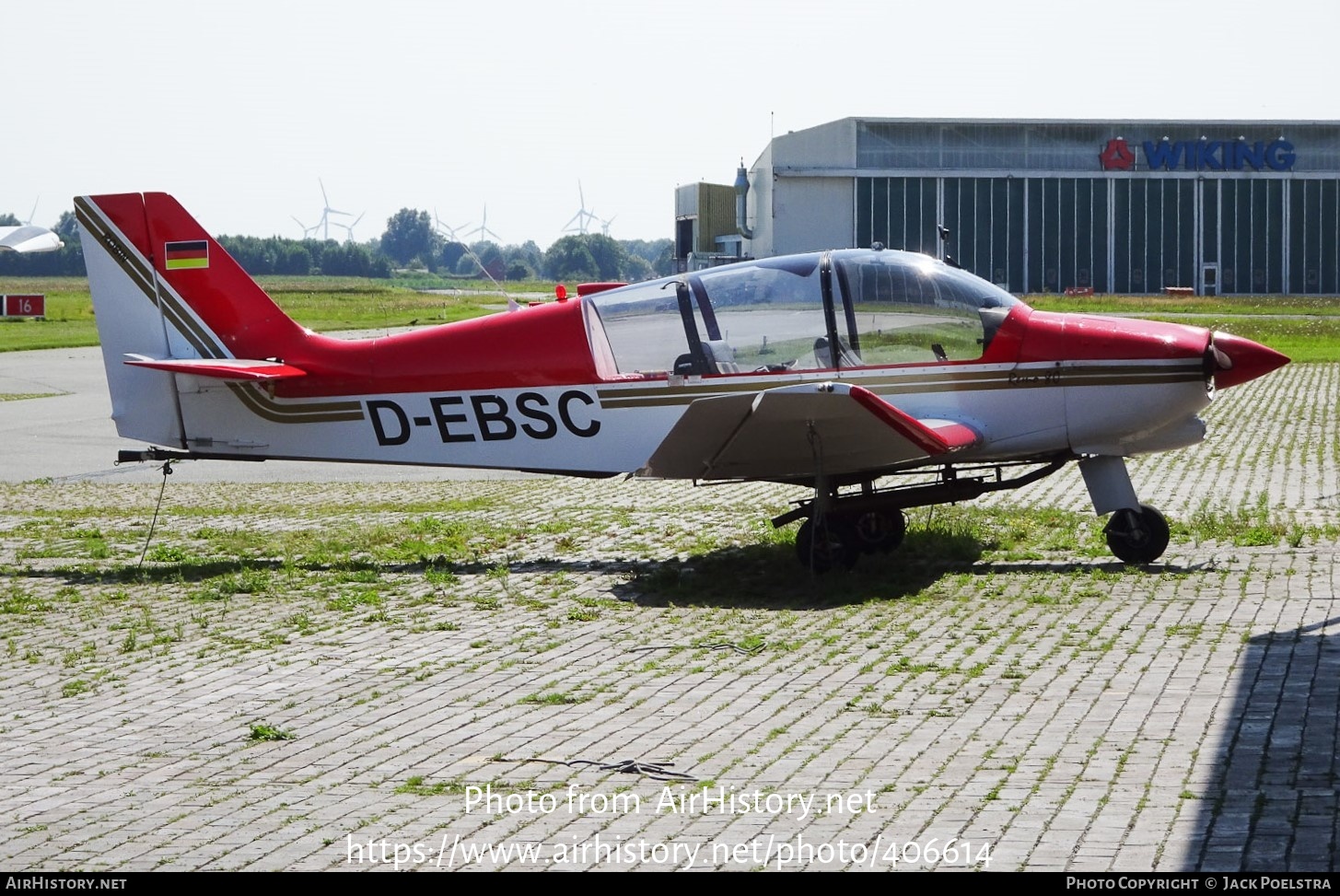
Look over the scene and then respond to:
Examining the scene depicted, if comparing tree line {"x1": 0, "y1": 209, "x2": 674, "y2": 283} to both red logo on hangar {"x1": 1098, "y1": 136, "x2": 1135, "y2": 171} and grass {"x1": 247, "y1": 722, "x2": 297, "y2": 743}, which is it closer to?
red logo on hangar {"x1": 1098, "y1": 136, "x2": 1135, "y2": 171}

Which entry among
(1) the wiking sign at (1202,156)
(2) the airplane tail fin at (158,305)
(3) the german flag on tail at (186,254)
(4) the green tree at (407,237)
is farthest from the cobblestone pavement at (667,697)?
(4) the green tree at (407,237)

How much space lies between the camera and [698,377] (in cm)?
1034

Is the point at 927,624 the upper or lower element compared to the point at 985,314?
lower

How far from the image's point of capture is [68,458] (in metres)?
18.3

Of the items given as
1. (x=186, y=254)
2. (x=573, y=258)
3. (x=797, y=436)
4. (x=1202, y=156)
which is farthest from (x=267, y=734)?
(x=573, y=258)

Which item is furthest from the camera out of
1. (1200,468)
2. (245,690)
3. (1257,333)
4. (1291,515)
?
(1257,333)

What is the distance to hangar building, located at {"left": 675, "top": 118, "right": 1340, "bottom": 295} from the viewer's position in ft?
225

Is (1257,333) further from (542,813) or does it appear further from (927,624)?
(542,813)

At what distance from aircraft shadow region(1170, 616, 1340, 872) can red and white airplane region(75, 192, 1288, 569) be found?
2932mm

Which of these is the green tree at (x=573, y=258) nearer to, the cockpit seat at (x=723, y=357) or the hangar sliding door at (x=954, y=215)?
the hangar sliding door at (x=954, y=215)

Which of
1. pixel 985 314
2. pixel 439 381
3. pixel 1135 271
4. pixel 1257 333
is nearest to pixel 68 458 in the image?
pixel 439 381

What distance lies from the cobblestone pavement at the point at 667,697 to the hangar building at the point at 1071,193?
57.6 metres

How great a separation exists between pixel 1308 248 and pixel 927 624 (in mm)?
69536

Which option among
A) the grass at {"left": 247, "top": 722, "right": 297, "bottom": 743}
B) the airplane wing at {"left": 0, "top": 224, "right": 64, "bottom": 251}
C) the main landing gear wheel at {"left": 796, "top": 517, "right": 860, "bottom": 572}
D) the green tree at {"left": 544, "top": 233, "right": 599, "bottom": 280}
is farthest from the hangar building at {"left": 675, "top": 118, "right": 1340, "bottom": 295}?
the green tree at {"left": 544, "top": 233, "right": 599, "bottom": 280}
